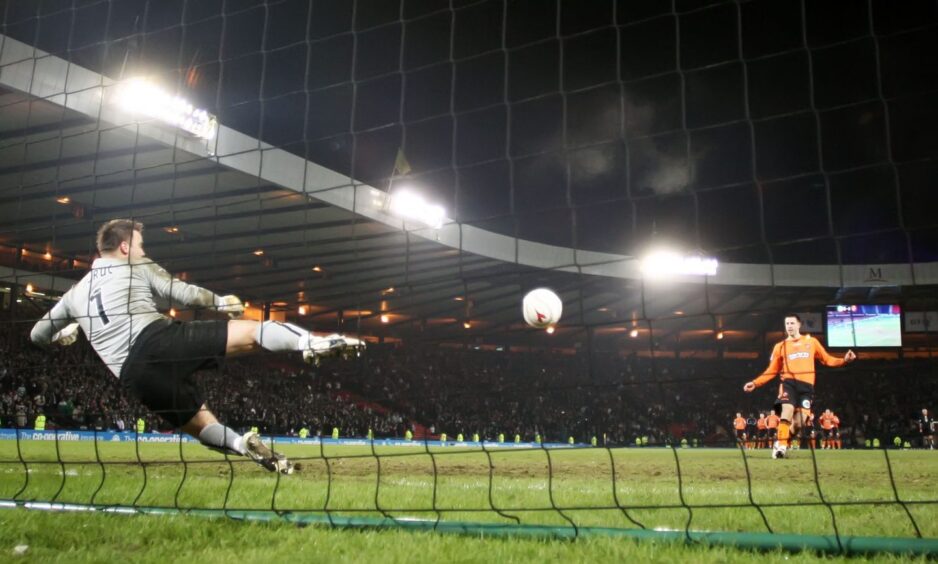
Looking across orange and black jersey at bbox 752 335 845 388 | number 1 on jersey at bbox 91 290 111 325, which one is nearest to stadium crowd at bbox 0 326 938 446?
orange and black jersey at bbox 752 335 845 388

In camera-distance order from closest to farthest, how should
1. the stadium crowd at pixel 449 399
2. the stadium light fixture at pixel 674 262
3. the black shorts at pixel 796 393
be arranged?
1. the stadium light fixture at pixel 674 262
2. the black shorts at pixel 796 393
3. the stadium crowd at pixel 449 399

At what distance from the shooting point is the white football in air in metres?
6.45

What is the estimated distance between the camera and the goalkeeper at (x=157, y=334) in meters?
4.93

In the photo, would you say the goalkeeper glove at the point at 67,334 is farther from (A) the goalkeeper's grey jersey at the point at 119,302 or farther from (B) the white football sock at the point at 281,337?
(B) the white football sock at the point at 281,337

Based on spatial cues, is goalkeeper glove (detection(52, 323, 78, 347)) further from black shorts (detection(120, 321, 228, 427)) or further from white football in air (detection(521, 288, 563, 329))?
white football in air (detection(521, 288, 563, 329))

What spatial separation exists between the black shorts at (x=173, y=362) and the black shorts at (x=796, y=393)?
6958mm

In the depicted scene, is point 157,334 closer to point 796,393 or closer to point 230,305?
point 230,305

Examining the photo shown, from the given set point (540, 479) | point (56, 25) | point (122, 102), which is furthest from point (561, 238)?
point (540, 479)

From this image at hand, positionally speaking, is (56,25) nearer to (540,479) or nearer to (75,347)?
(75,347)

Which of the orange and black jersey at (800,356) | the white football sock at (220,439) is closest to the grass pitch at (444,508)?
the white football sock at (220,439)

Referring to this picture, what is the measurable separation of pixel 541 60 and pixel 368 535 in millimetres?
5948

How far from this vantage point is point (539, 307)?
264 inches

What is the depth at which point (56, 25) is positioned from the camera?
570 inches

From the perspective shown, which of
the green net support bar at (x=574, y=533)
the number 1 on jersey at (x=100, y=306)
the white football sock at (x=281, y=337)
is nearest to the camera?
the green net support bar at (x=574, y=533)
